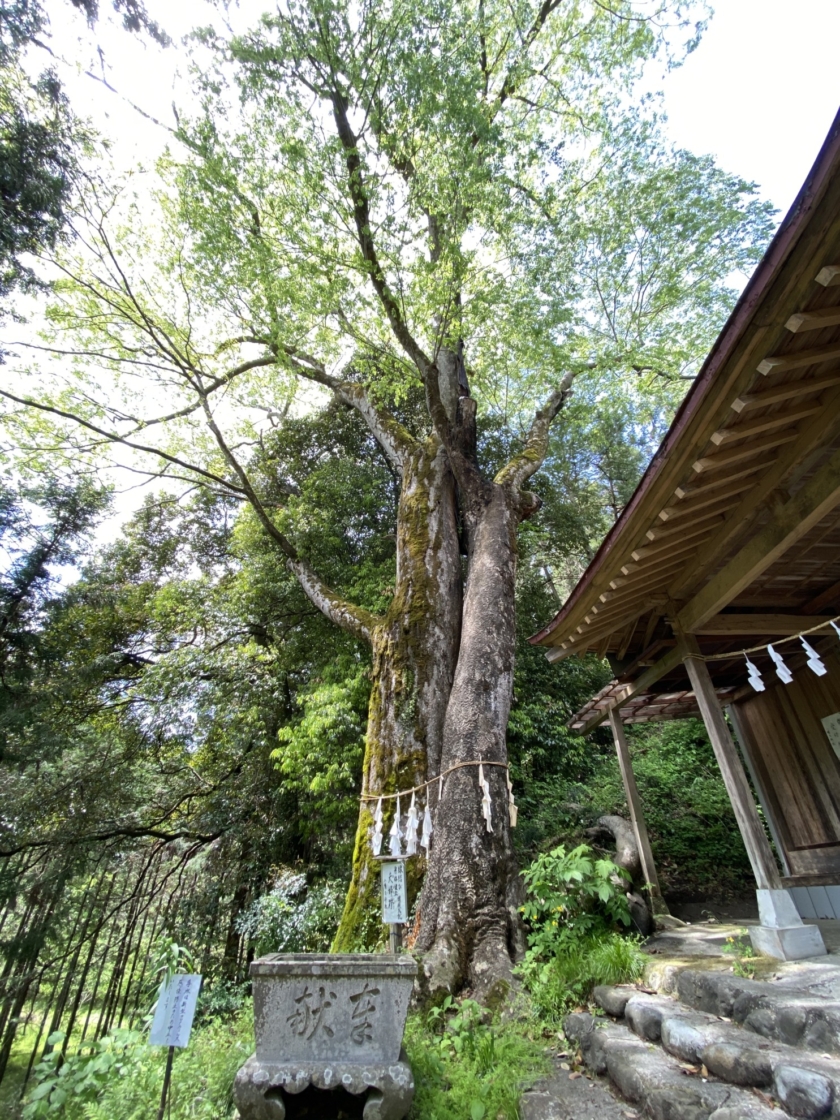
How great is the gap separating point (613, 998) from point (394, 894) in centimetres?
155

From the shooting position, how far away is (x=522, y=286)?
8.52 m

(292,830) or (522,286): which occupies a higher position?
(522,286)

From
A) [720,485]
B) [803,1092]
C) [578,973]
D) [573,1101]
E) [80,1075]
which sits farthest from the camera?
[578,973]

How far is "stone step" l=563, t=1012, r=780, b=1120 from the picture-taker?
6.93 feet

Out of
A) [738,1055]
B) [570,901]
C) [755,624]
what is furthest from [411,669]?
[738,1055]

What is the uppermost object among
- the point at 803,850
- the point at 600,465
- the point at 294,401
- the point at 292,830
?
the point at 600,465

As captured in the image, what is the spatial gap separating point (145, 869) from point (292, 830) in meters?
1.94

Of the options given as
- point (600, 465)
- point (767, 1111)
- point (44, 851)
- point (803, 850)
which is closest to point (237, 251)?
point (44, 851)

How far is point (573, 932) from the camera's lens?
3816mm

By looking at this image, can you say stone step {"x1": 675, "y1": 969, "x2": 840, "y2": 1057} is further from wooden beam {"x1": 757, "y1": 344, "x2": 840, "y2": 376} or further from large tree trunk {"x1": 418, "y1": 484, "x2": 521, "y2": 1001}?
wooden beam {"x1": 757, "y1": 344, "x2": 840, "y2": 376}

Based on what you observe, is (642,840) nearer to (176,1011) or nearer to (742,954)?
(742,954)

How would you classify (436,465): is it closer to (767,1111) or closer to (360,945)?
(360,945)

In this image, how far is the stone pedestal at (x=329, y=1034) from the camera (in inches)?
97.8

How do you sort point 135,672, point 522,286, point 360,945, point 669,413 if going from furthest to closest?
1. point 669,413
2. point 135,672
3. point 522,286
4. point 360,945
